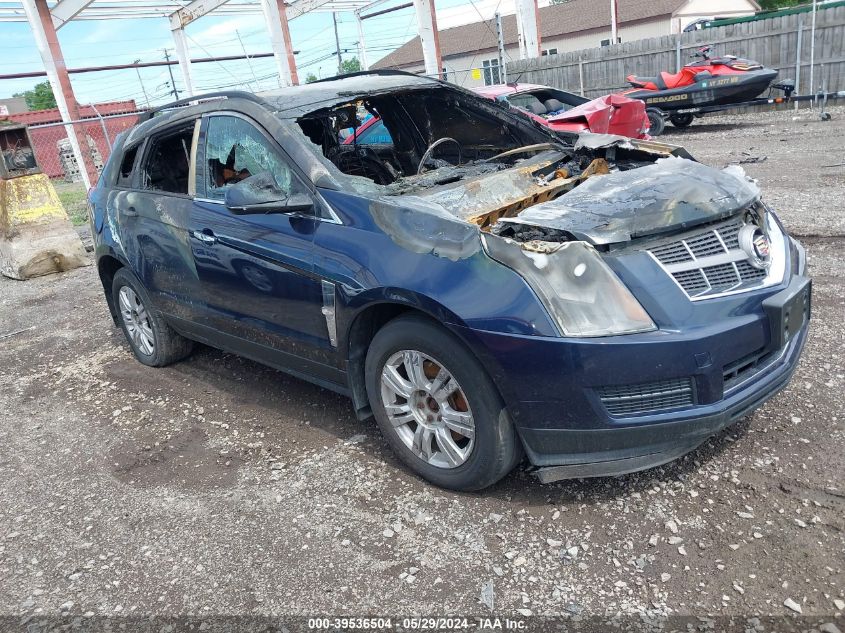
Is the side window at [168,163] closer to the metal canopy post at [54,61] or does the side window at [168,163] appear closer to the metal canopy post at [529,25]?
the metal canopy post at [54,61]

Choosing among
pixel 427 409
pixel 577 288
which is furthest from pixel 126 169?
pixel 577 288

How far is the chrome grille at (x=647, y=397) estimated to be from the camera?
2678 mm

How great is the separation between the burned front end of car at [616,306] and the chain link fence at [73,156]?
10.9 metres

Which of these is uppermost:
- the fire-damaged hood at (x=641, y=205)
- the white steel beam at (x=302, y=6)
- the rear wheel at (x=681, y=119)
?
the white steel beam at (x=302, y=6)

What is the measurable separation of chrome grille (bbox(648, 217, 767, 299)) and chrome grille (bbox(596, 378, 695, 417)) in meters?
0.37

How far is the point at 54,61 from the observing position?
15.0 m

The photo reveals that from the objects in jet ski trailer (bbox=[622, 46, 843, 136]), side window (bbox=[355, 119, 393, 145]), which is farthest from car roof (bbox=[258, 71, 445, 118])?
jet ski trailer (bbox=[622, 46, 843, 136])

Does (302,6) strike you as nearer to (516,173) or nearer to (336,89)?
(336,89)

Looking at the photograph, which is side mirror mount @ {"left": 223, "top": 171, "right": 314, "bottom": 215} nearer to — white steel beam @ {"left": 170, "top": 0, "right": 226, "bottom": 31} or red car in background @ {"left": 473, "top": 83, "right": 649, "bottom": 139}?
red car in background @ {"left": 473, "top": 83, "right": 649, "bottom": 139}

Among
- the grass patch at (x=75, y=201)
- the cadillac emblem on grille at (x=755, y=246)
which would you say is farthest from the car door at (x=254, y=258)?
the grass patch at (x=75, y=201)

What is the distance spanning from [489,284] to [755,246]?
48.7 inches

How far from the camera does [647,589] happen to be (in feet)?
8.24

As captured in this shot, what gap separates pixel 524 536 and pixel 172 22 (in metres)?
18.4

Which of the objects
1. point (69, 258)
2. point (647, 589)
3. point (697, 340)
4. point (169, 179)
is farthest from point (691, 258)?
point (69, 258)
